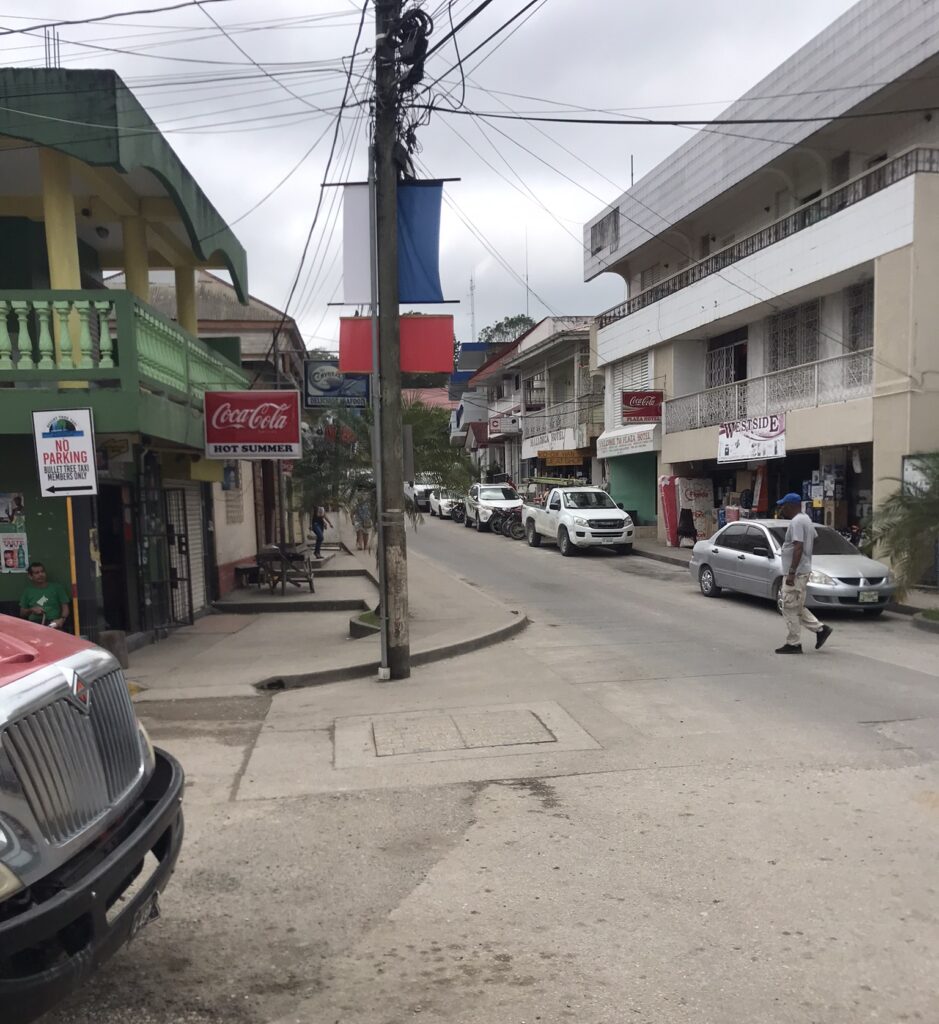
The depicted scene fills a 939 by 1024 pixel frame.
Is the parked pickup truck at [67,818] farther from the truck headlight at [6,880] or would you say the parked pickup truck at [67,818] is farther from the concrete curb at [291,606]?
the concrete curb at [291,606]

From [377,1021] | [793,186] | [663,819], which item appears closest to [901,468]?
[793,186]

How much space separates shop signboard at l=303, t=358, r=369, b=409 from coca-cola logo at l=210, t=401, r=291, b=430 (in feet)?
13.7

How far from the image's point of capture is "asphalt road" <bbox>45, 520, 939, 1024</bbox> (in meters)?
3.27

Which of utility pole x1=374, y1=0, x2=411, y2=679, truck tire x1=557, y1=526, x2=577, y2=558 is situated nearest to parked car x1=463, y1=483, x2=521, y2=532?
truck tire x1=557, y1=526, x2=577, y2=558

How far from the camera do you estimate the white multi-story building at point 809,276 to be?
624 inches

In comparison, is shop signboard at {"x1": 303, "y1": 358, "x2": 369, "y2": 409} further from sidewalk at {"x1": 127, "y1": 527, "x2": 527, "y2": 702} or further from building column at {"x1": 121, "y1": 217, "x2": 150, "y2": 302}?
building column at {"x1": 121, "y1": 217, "x2": 150, "y2": 302}

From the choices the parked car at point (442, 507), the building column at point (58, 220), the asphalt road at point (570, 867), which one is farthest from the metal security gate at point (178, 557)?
the parked car at point (442, 507)

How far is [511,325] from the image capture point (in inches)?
3327

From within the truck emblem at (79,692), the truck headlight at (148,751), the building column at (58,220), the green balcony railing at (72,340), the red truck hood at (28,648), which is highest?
the building column at (58,220)

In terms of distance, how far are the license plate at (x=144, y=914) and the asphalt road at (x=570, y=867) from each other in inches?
14.8

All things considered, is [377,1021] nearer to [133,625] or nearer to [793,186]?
[133,625]

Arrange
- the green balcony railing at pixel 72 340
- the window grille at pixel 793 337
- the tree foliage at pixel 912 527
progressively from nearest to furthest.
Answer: the green balcony railing at pixel 72 340
the tree foliage at pixel 912 527
the window grille at pixel 793 337

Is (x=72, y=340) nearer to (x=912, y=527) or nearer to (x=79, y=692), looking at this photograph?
(x=79, y=692)

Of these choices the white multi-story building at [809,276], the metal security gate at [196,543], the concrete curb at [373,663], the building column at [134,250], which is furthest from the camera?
the white multi-story building at [809,276]
